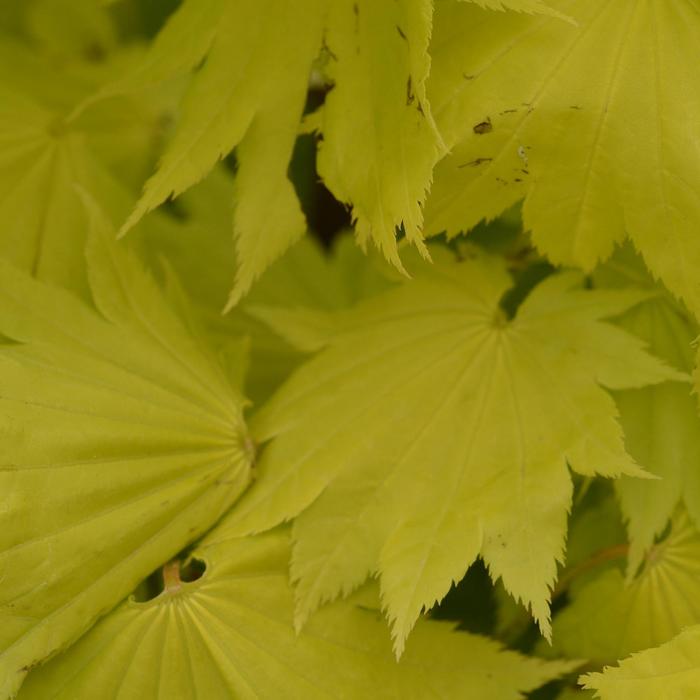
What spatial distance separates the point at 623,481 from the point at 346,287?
56cm

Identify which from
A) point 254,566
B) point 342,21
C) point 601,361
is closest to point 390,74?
point 342,21

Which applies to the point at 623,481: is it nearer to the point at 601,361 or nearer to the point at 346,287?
the point at 601,361

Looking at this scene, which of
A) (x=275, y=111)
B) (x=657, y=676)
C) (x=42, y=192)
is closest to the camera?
(x=657, y=676)

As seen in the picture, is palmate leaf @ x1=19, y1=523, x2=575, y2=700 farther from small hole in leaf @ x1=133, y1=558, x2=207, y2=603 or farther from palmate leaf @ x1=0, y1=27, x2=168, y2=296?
palmate leaf @ x1=0, y1=27, x2=168, y2=296

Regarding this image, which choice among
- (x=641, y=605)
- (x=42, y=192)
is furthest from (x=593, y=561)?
(x=42, y=192)

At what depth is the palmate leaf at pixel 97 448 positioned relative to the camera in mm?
727

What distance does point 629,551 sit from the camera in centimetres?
81

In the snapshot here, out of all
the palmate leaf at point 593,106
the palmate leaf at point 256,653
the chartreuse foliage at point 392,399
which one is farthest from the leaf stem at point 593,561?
the palmate leaf at point 593,106

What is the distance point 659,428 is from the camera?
0.84 m

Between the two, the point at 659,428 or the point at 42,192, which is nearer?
the point at 659,428

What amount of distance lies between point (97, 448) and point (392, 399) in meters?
0.27

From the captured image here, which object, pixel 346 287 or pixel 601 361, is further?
pixel 346 287

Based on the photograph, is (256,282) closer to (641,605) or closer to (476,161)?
(476,161)

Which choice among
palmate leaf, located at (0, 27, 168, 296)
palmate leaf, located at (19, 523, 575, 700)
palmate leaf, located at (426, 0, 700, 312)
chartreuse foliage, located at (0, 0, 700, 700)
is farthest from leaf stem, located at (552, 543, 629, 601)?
palmate leaf, located at (0, 27, 168, 296)
